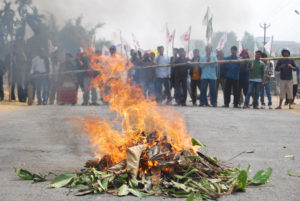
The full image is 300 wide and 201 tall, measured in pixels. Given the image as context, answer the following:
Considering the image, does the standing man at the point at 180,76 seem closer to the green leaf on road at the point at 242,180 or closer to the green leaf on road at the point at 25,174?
the green leaf on road at the point at 25,174

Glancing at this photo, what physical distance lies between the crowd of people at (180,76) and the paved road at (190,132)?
250 cm

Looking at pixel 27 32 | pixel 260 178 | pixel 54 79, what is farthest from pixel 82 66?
pixel 260 178

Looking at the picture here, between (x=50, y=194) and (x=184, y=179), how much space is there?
1572 millimetres

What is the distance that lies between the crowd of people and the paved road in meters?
2.50

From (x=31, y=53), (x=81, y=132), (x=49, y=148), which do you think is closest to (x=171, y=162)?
(x=49, y=148)

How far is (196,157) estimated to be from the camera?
5.05 meters

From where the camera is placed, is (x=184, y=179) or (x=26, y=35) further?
(x=26, y=35)

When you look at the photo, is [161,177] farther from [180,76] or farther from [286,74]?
[286,74]

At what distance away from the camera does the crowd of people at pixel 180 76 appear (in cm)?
1476

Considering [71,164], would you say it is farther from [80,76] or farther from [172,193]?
[80,76]

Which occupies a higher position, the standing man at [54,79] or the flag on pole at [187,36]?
the flag on pole at [187,36]

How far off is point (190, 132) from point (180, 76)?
270 inches

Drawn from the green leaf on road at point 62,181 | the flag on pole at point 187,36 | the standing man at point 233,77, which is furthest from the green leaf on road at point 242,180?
the flag on pole at point 187,36

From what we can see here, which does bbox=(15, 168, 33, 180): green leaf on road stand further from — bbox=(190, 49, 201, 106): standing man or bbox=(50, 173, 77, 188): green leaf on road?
bbox=(190, 49, 201, 106): standing man
